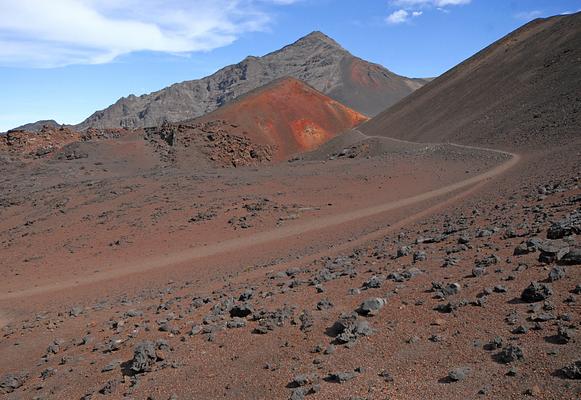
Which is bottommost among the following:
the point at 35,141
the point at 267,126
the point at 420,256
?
the point at 420,256

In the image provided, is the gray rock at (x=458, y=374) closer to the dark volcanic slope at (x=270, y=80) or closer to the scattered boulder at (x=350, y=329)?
the scattered boulder at (x=350, y=329)

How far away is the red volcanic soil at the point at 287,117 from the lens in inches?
2035

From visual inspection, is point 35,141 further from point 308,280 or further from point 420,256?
point 420,256

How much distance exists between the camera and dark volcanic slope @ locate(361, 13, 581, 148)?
30766 millimetres

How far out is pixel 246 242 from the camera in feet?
57.9

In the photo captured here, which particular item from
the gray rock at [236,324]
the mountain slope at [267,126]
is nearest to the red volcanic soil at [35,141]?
the mountain slope at [267,126]

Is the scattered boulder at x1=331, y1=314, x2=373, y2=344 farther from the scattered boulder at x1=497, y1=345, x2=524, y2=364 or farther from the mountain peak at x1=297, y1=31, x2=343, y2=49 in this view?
the mountain peak at x1=297, y1=31, x2=343, y2=49

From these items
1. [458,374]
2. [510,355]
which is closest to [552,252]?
[510,355]

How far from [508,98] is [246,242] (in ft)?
93.4

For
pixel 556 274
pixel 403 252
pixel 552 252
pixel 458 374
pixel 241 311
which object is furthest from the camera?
pixel 403 252

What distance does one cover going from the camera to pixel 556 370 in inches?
183

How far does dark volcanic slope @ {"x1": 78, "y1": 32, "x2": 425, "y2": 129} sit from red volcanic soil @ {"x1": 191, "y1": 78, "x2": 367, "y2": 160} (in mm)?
30642

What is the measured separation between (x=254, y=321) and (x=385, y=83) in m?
104

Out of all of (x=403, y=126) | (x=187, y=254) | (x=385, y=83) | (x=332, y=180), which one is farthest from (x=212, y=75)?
(x=187, y=254)
